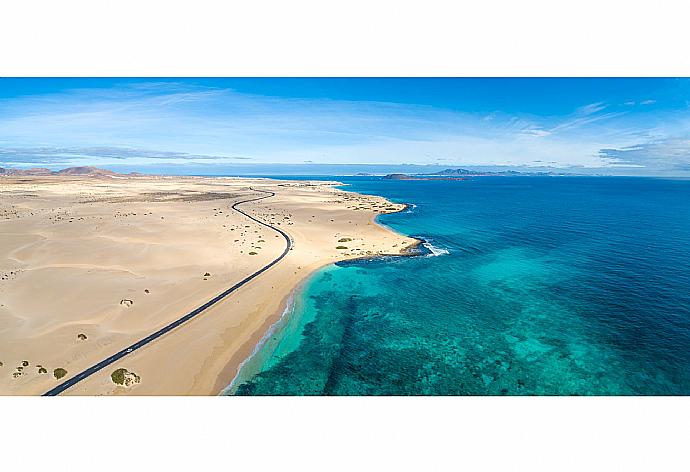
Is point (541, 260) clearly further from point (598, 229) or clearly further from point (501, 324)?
point (598, 229)

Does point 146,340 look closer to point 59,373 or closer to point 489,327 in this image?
point 59,373

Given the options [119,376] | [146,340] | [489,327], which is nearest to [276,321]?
[146,340]

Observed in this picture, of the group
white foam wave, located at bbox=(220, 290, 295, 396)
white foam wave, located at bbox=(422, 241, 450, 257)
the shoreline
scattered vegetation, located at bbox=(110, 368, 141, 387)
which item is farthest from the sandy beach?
white foam wave, located at bbox=(422, 241, 450, 257)

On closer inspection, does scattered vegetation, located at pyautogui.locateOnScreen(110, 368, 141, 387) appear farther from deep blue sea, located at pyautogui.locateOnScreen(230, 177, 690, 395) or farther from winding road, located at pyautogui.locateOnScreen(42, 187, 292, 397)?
deep blue sea, located at pyautogui.locateOnScreen(230, 177, 690, 395)

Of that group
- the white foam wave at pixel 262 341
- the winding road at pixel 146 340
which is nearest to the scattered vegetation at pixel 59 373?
the winding road at pixel 146 340

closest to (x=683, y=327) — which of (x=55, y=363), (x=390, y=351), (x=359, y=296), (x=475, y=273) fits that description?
(x=475, y=273)

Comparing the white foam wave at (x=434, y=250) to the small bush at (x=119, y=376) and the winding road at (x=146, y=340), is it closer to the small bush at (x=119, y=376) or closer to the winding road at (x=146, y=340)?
the winding road at (x=146, y=340)
